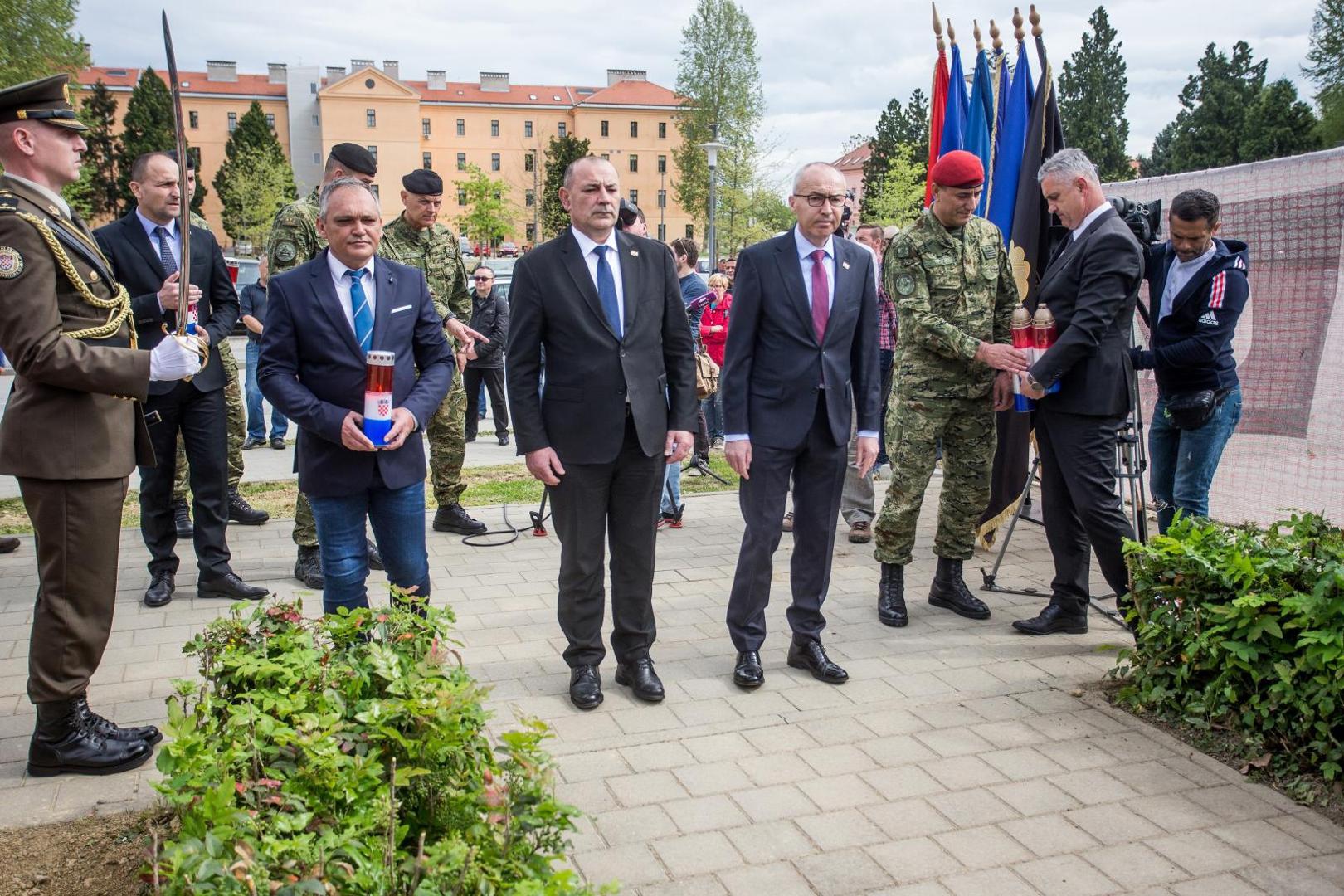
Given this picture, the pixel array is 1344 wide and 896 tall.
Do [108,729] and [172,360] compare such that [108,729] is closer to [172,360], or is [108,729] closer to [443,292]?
[172,360]

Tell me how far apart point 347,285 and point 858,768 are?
264 centimetres

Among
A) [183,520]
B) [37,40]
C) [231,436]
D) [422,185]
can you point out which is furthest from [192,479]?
[37,40]

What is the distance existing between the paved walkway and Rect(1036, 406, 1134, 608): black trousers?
1.11 ft

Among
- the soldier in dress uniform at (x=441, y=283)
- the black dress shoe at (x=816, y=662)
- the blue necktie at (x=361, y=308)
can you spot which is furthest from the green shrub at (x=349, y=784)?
the soldier in dress uniform at (x=441, y=283)

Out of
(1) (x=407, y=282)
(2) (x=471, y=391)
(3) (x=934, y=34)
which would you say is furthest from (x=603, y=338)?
(2) (x=471, y=391)

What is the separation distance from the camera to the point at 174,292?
208 inches

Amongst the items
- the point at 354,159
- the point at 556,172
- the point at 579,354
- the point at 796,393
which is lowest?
the point at 796,393

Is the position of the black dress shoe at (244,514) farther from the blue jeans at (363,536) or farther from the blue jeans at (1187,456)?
the blue jeans at (1187,456)

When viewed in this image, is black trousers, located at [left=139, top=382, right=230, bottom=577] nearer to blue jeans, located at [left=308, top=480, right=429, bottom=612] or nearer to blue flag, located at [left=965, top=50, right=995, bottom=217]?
blue jeans, located at [left=308, top=480, right=429, bottom=612]

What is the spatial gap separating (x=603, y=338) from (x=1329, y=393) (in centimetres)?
491

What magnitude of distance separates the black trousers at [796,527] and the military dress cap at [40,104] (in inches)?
116

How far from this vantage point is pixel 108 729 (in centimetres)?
388

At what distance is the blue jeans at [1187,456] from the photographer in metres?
6.00

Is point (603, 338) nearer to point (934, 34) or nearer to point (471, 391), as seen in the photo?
point (934, 34)
